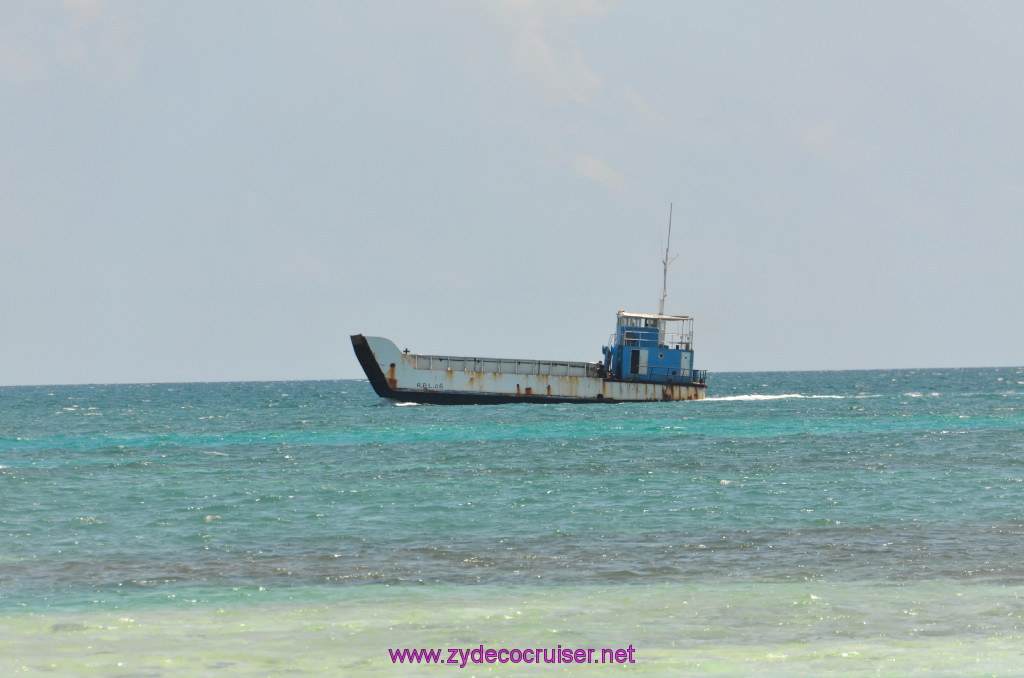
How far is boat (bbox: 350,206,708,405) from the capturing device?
6688 centimetres

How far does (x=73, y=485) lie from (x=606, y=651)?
69.4 ft

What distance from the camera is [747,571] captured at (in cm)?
1466

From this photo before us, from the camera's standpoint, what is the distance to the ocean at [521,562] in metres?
10.5

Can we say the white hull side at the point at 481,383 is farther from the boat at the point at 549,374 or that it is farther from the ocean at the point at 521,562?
the ocean at the point at 521,562

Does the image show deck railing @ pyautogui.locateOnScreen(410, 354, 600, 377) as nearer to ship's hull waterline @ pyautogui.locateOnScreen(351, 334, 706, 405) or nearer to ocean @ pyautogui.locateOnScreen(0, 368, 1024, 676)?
ship's hull waterline @ pyautogui.locateOnScreen(351, 334, 706, 405)

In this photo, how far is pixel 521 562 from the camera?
15.7 metres

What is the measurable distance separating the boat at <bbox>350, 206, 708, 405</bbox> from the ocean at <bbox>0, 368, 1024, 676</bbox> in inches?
1234

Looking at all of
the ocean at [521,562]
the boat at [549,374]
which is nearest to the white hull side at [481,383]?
the boat at [549,374]

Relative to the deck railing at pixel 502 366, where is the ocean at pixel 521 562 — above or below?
below

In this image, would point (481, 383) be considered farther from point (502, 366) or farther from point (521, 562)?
point (521, 562)

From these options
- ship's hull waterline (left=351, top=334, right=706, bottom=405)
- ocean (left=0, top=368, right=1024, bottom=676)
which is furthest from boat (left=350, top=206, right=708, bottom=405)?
ocean (left=0, top=368, right=1024, bottom=676)

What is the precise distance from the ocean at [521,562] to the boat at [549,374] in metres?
31.4

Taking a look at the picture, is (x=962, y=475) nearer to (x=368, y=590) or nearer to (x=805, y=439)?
(x=805, y=439)

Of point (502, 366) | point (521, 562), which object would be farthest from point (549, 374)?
point (521, 562)
